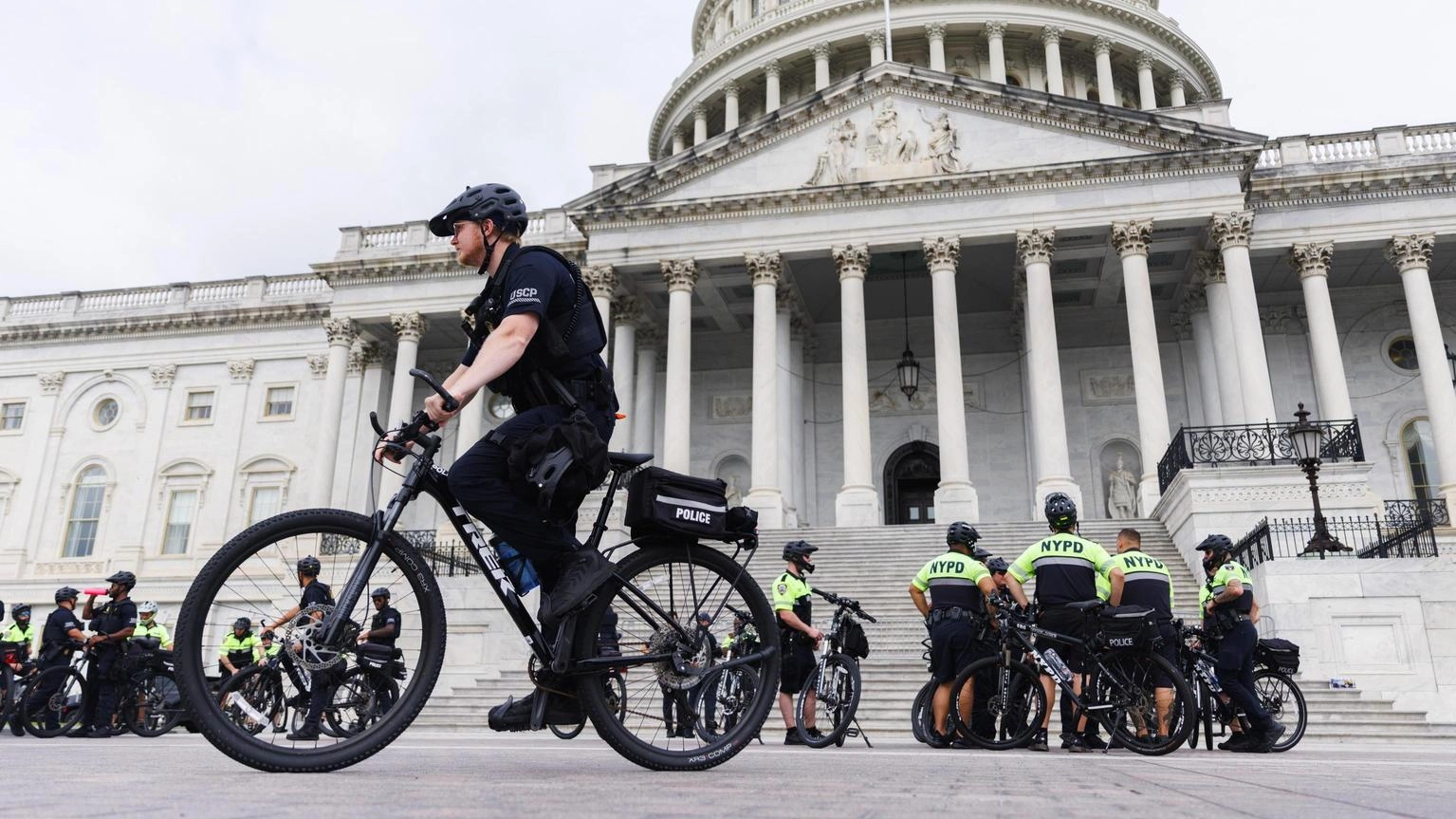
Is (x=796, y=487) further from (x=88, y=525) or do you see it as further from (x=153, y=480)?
(x=88, y=525)

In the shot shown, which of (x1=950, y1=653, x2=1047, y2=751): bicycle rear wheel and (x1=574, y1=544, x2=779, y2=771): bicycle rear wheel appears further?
(x1=950, y1=653, x2=1047, y2=751): bicycle rear wheel

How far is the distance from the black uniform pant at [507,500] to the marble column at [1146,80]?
47068mm

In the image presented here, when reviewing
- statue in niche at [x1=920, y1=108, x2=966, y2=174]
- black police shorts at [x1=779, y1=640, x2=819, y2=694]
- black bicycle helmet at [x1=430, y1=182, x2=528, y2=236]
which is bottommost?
black police shorts at [x1=779, y1=640, x2=819, y2=694]

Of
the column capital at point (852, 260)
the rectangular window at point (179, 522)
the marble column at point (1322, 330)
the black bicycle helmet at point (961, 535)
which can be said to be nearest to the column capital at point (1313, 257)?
the marble column at point (1322, 330)

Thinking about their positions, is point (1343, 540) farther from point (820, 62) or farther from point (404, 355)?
point (820, 62)

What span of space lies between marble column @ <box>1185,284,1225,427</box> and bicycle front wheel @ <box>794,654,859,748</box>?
22509 mm

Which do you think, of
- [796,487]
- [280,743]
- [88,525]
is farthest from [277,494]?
[280,743]

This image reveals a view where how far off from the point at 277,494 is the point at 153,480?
4.86 m

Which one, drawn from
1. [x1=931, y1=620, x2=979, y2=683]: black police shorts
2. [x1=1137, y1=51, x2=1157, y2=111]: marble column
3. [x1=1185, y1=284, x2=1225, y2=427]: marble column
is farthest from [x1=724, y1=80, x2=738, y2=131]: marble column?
[x1=931, y1=620, x2=979, y2=683]: black police shorts

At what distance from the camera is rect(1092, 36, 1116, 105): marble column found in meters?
45.1

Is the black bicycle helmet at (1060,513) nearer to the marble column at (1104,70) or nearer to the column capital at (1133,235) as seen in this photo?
the column capital at (1133,235)

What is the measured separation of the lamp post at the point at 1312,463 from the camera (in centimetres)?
1563

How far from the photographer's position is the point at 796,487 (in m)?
31.3

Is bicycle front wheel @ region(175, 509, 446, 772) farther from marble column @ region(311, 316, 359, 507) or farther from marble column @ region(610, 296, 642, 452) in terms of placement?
marble column @ region(311, 316, 359, 507)
